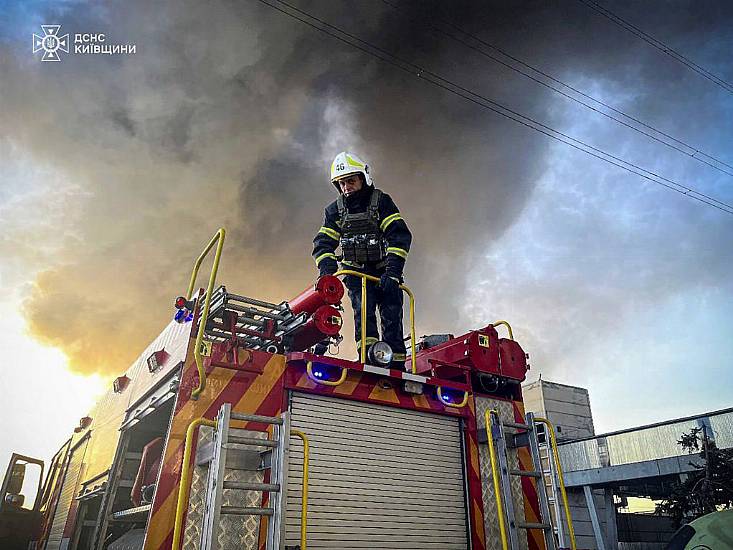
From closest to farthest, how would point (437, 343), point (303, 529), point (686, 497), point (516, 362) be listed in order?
point (303, 529)
point (516, 362)
point (437, 343)
point (686, 497)

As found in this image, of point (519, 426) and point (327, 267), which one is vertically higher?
point (327, 267)

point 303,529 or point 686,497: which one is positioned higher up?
point 686,497

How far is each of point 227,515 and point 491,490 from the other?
8.54ft

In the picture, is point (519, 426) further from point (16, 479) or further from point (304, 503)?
point (16, 479)

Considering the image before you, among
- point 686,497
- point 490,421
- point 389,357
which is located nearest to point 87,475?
point 389,357

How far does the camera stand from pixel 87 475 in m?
6.73

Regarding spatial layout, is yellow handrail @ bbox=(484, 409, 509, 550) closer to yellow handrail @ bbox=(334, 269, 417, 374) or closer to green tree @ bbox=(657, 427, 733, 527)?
yellow handrail @ bbox=(334, 269, 417, 374)

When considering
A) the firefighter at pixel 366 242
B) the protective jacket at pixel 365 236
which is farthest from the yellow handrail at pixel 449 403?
the protective jacket at pixel 365 236

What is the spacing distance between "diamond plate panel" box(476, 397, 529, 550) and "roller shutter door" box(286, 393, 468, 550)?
0.23 meters

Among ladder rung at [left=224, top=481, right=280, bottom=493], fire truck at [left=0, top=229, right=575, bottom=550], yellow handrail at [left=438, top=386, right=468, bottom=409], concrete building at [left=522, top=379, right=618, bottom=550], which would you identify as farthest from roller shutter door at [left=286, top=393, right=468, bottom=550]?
concrete building at [left=522, top=379, right=618, bottom=550]

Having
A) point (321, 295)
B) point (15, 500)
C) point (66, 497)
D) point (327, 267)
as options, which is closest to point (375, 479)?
point (321, 295)

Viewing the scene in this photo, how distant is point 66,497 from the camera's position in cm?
782

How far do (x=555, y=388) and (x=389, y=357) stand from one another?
27599 millimetres

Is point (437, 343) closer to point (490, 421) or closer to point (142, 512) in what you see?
point (490, 421)
